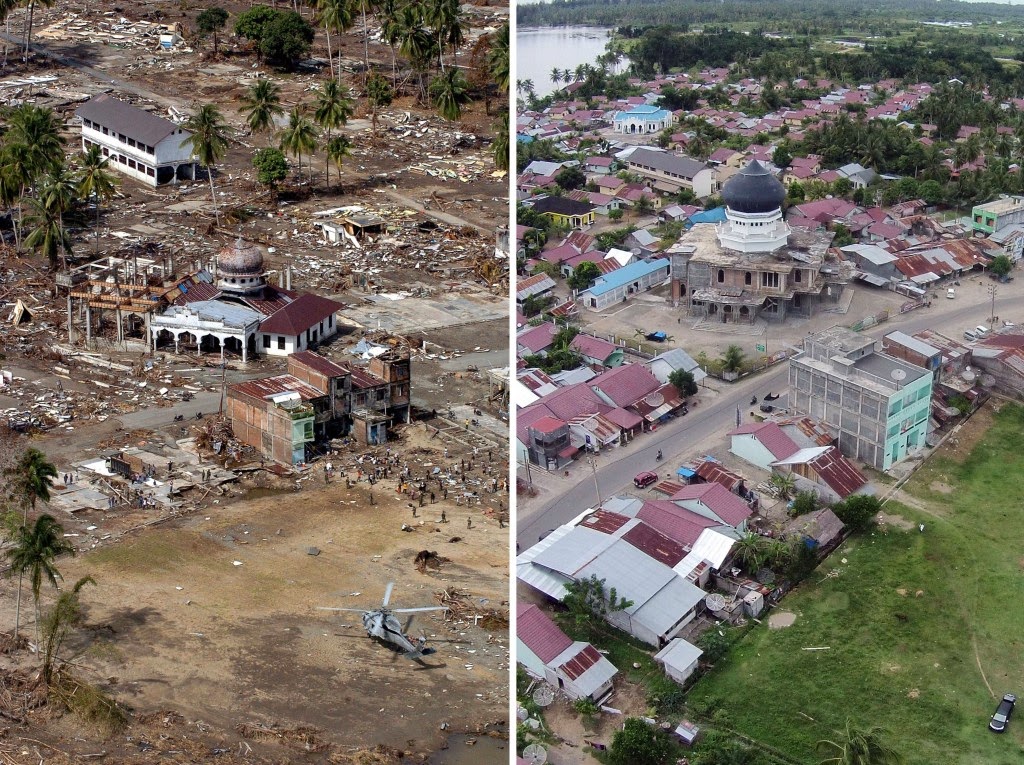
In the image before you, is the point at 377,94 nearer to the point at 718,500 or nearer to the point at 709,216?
the point at 709,216

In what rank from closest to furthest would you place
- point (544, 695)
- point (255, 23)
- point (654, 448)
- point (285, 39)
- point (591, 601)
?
1. point (544, 695)
2. point (591, 601)
3. point (654, 448)
4. point (285, 39)
5. point (255, 23)

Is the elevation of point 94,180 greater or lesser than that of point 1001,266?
greater

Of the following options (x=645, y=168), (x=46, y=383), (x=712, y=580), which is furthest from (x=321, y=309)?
(x=645, y=168)

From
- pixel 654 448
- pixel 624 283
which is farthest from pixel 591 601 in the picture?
pixel 624 283

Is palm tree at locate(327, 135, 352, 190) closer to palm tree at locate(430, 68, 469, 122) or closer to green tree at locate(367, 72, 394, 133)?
green tree at locate(367, 72, 394, 133)

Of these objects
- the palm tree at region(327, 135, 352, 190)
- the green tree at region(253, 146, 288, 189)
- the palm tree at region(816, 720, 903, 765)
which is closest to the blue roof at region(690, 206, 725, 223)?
the palm tree at region(327, 135, 352, 190)

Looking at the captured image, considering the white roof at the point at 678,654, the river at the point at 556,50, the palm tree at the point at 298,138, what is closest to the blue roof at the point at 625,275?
the river at the point at 556,50

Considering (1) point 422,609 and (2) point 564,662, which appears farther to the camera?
(1) point 422,609
